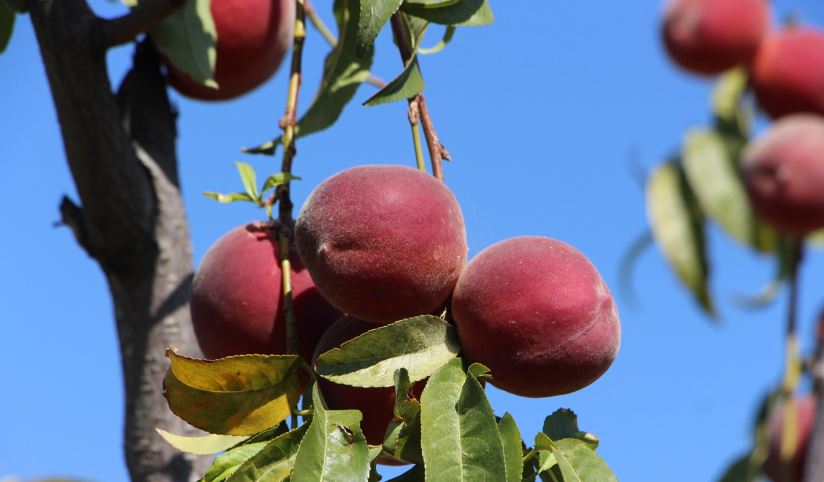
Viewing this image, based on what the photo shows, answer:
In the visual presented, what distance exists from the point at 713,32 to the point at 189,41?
2.72ft

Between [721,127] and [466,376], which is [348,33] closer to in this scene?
[466,376]

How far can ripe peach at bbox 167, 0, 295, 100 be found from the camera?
136cm

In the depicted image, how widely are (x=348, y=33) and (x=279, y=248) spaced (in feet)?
0.99

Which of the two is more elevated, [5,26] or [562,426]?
[5,26]

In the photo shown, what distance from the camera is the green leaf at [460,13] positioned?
98 cm

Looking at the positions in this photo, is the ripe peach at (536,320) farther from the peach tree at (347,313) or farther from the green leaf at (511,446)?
the green leaf at (511,446)

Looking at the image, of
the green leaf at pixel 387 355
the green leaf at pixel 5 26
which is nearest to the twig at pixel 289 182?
the green leaf at pixel 387 355

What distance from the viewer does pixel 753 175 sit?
47 cm

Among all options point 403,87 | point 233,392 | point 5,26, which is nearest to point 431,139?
point 403,87

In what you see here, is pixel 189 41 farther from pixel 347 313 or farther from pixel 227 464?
pixel 227 464

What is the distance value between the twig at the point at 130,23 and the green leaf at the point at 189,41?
9 centimetres

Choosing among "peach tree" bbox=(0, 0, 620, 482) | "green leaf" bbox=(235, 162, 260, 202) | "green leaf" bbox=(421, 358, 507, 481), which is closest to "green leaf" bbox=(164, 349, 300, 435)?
"peach tree" bbox=(0, 0, 620, 482)

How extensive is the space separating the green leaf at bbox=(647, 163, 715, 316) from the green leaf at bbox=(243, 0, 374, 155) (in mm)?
648

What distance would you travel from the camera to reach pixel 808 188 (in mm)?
488
